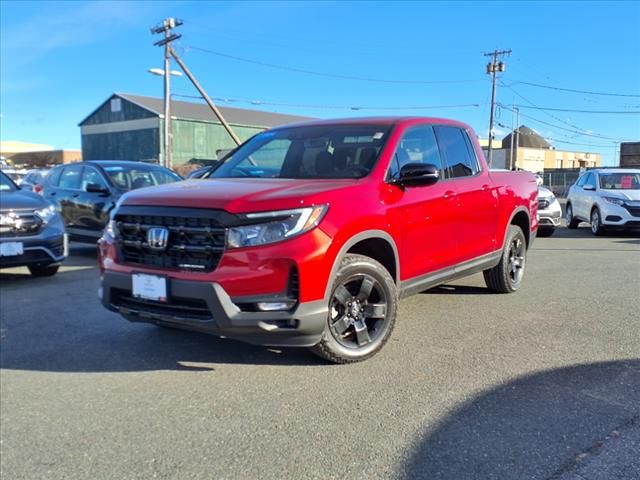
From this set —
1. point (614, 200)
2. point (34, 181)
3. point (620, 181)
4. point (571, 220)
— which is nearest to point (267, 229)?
point (614, 200)

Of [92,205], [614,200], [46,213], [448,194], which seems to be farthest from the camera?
[614,200]

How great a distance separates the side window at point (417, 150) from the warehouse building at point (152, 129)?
146 ft

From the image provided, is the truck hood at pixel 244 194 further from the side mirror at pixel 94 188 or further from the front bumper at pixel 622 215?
the front bumper at pixel 622 215

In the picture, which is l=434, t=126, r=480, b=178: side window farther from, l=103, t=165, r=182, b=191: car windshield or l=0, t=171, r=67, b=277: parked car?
l=103, t=165, r=182, b=191: car windshield

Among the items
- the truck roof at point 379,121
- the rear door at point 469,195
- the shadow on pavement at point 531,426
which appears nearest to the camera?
the shadow on pavement at point 531,426

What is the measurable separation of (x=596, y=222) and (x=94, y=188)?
36.3 feet

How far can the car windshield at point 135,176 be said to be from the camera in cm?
923

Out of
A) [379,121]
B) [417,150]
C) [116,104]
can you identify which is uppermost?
[116,104]

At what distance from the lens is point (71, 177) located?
9.95 m

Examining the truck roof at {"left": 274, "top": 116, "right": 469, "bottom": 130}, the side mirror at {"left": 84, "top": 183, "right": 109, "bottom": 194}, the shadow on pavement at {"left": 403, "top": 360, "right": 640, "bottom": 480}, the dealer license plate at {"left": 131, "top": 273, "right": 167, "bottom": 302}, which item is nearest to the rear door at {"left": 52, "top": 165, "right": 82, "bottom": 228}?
the side mirror at {"left": 84, "top": 183, "right": 109, "bottom": 194}

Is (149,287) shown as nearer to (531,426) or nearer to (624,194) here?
(531,426)

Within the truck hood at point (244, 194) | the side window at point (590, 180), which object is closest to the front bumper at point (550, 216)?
the side window at point (590, 180)

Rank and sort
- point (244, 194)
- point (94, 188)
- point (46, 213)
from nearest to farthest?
point (244, 194) < point (46, 213) < point (94, 188)

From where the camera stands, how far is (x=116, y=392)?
3.66m
